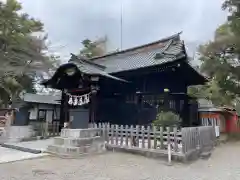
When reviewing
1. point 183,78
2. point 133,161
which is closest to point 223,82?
point 183,78

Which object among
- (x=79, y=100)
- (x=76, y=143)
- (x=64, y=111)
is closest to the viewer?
(x=76, y=143)

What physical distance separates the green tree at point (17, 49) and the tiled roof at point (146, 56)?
5.80m

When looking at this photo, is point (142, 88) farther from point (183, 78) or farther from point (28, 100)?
point (28, 100)

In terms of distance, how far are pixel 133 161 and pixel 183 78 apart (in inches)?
272

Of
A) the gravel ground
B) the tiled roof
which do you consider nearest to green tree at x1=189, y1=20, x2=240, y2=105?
the tiled roof

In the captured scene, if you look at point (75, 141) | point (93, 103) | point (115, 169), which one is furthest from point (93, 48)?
point (115, 169)

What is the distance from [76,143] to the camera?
7.31 m

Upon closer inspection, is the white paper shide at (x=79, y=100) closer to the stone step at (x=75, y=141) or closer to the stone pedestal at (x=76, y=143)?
the stone pedestal at (x=76, y=143)

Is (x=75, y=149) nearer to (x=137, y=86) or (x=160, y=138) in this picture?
(x=160, y=138)

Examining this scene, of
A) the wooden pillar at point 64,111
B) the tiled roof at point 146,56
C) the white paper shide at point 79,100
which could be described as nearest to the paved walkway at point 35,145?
the white paper shide at point 79,100

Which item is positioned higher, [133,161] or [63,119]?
[63,119]

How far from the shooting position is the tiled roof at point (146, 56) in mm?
11248

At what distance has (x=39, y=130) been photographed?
12016 mm

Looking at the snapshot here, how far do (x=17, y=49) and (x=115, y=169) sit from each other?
1571cm
